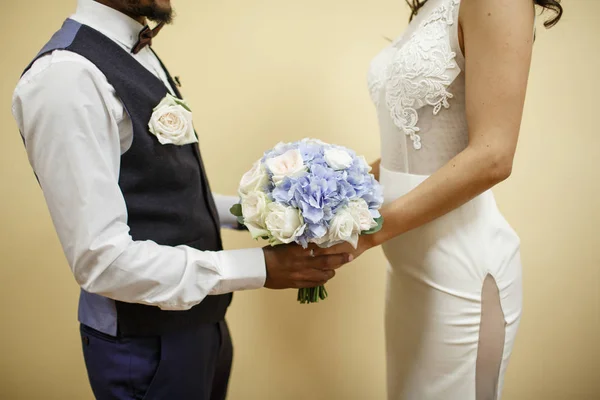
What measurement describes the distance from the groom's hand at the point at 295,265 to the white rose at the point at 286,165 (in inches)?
7.3

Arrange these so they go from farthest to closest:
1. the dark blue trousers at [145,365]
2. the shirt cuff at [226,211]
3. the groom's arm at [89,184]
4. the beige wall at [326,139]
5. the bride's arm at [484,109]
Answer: the beige wall at [326,139], the shirt cuff at [226,211], the dark blue trousers at [145,365], the bride's arm at [484,109], the groom's arm at [89,184]

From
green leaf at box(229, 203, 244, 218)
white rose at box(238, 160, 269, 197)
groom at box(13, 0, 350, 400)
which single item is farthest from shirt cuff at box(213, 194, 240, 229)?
white rose at box(238, 160, 269, 197)

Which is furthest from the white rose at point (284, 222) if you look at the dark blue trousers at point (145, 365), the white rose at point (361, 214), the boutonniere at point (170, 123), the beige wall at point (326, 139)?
the beige wall at point (326, 139)

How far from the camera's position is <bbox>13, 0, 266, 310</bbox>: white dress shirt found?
0.87m

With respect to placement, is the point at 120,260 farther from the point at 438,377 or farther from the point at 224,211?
the point at 438,377

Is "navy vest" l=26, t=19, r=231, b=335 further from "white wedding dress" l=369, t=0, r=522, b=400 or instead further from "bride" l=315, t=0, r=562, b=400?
"white wedding dress" l=369, t=0, r=522, b=400

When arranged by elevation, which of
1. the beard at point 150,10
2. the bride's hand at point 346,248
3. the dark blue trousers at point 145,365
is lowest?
the dark blue trousers at point 145,365

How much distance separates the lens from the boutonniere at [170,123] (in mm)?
1004

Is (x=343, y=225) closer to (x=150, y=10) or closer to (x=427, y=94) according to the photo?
(x=427, y=94)

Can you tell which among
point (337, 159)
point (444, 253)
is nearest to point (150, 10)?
point (337, 159)

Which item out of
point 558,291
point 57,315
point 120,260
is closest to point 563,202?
point 558,291

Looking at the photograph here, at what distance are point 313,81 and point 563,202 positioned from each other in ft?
3.76

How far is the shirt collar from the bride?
2.11 ft

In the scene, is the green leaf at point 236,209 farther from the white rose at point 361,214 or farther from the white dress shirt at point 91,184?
the white rose at point 361,214
